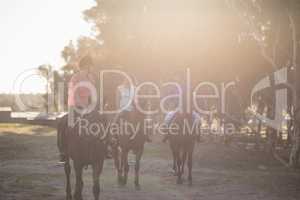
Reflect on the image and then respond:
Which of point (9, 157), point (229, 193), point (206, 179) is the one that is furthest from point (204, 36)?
point (229, 193)

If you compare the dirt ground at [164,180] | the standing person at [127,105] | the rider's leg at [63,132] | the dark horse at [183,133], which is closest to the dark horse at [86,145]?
the rider's leg at [63,132]

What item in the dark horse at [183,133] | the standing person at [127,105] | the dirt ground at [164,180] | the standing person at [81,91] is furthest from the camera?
the dark horse at [183,133]

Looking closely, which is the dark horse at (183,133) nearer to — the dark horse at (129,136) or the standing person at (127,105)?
the dark horse at (129,136)

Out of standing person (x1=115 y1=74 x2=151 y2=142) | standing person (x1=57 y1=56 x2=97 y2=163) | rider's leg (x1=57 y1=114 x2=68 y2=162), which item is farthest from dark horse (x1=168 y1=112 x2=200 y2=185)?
standing person (x1=57 y1=56 x2=97 y2=163)

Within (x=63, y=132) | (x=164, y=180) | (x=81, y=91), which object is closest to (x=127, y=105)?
(x=164, y=180)

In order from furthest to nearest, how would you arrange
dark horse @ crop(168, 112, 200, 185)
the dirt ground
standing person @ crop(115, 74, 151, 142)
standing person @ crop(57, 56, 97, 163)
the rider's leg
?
dark horse @ crop(168, 112, 200, 185) → standing person @ crop(115, 74, 151, 142) → the dirt ground → the rider's leg → standing person @ crop(57, 56, 97, 163)

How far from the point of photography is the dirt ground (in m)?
13.7

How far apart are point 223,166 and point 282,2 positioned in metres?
7.00

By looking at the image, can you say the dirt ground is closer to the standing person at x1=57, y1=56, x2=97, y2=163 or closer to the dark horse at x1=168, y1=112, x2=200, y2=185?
the dark horse at x1=168, y1=112, x2=200, y2=185

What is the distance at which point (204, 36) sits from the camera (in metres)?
33.9

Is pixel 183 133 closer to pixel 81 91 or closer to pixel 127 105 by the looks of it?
pixel 127 105

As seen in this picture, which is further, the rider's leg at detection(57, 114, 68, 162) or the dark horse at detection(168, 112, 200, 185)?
the dark horse at detection(168, 112, 200, 185)

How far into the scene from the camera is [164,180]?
16.5 meters

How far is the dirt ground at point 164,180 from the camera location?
13.7 meters
